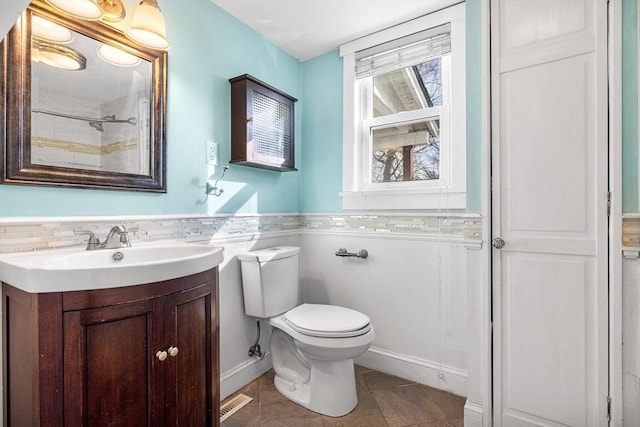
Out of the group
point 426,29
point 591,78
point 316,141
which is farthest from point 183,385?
point 426,29

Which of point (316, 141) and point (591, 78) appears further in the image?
point (316, 141)

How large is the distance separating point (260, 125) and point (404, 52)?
41.5 inches

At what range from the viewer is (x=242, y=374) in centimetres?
195

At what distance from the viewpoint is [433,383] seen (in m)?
1.94

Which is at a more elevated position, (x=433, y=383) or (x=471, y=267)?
(x=471, y=267)

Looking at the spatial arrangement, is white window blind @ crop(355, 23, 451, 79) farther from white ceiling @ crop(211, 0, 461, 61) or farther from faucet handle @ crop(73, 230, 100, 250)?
faucet handle @ crop(73, 230, 100, 250)

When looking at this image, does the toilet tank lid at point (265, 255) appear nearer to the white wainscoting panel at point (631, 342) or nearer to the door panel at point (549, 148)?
the door panel at point (549, 148)

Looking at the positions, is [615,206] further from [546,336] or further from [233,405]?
[233,405]

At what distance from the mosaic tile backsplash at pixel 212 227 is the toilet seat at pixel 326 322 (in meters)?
0.58

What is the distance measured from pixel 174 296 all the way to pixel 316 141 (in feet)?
5.41

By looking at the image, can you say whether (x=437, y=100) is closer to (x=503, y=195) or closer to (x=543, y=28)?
(x=543, y=28)

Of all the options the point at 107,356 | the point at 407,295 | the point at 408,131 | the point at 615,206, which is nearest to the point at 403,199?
the point at 408,131

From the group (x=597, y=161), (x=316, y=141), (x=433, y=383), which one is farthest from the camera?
(x=316, y=141)

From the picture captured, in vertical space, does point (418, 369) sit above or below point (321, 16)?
below
